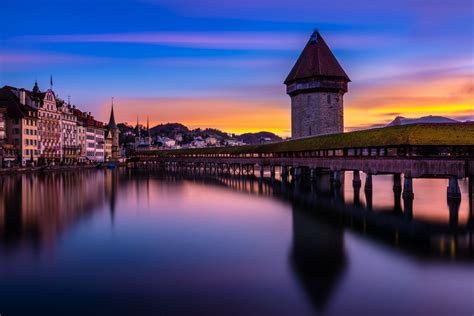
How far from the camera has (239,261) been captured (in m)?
16.5

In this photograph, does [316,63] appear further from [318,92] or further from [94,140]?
[94,140]

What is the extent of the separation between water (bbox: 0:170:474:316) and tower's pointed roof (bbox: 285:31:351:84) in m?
44.7

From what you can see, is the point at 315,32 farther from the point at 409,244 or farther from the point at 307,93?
the point at 409,244

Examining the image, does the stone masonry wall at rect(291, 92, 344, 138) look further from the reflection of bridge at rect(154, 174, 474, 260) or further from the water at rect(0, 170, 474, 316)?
the water at rect(0, 170, 474, 316)

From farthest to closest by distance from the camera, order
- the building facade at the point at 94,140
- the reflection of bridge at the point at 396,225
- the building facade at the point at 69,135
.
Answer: the building facade at the point at 94,140 → the building facade at the point at 69,135 → the reflection of bridge at the point at 396,225

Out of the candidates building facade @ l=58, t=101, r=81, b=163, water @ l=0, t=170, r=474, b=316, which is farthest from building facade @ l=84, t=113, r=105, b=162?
water @ l=0, t=170, r=474, b=316

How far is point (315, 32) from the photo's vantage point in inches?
3061

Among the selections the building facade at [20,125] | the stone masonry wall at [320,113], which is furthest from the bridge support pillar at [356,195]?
the building facade at [20,125]

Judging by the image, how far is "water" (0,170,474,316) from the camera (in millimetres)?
11883

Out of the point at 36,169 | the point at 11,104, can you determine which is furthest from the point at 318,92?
the point at 11,104

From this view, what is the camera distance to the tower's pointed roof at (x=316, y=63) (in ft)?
237

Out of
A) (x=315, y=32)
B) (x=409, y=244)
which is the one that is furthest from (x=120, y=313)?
(x=315, y=32)

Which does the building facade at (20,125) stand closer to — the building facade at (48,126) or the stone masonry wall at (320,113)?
the building facade at (48,126)

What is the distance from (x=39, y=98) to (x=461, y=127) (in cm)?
8254
